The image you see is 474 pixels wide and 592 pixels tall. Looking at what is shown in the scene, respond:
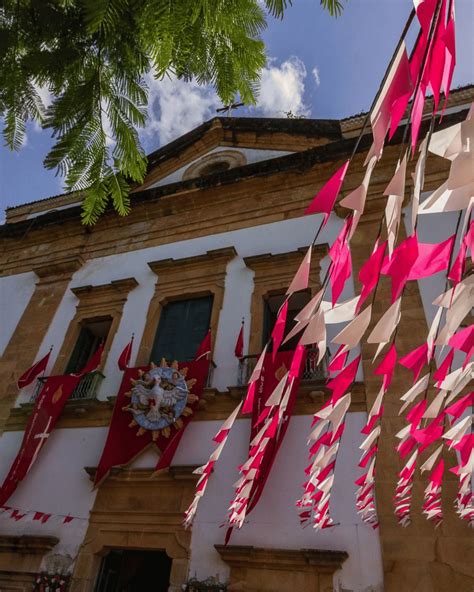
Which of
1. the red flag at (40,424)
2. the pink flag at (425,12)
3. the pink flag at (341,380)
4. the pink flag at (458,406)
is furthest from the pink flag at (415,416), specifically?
the red flag at (40,424)

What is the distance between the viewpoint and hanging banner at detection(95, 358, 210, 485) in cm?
685

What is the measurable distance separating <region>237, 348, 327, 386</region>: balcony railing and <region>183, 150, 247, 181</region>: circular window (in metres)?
6.20

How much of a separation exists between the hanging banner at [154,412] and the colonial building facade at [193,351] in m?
0.24

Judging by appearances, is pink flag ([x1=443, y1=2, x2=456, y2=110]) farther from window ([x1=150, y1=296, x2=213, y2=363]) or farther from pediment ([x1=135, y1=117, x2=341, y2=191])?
pediment ([x1=135, y1=117, x2=341, y2=191])

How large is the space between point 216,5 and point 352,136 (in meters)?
8.25

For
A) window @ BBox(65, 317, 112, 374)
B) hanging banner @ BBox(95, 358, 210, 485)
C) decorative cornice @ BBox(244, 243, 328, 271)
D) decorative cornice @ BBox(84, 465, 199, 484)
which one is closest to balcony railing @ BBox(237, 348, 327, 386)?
hanging banner @ BBox(95, 358, 210, 485)

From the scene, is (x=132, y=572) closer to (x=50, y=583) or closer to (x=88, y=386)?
(x=50, y=583)

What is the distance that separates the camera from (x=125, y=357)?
25.8ft

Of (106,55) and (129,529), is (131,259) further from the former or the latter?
(106,55)

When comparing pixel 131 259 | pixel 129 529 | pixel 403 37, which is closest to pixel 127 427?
pixel 129 529

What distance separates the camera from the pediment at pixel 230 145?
1079 centimetres

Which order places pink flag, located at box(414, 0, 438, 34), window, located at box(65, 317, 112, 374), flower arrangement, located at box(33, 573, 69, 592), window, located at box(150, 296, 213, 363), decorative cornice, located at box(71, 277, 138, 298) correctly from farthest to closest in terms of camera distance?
decorative cornice, located at box(71, 277, 138, 298) → window, located at box(65, 317, 112, 374) → window, located at box(150, 296, 213, 363) → flower arrangement, located at box(33, 573, 69, 592) → pink flag, located at box(414, 0, 438, 34)

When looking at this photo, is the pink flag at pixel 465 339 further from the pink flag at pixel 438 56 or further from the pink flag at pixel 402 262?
the pink flag at pixel 438 56

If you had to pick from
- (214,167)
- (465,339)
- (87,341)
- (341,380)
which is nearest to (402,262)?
(465,339)
